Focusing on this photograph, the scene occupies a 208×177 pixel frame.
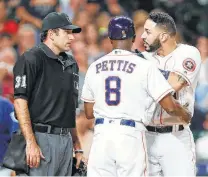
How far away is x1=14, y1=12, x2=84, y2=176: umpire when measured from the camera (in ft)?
15.7

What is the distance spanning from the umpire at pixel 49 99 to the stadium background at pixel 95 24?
3532mm

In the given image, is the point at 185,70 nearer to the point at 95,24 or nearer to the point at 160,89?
the point at 160,89

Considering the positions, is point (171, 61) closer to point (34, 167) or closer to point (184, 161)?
point (184, 161)

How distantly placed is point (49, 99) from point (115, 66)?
603mm

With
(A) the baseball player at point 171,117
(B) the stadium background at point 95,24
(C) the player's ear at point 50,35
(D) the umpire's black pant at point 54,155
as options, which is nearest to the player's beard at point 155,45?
(A) the baseball player at point 171,117

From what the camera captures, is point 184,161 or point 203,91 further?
point 203,91

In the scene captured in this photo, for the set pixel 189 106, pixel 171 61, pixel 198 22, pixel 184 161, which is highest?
pixel 198 22

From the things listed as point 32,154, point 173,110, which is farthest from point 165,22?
point 32,154

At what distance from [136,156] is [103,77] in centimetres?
62

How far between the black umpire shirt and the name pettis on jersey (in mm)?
396

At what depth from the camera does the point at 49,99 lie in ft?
16.2

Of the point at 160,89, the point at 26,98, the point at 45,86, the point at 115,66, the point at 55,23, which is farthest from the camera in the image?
the point at 55,23

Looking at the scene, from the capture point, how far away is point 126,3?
948cm

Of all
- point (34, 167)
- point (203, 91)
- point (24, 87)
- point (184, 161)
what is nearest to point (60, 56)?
point (24, 87)
